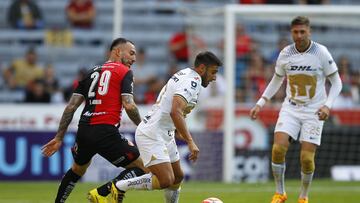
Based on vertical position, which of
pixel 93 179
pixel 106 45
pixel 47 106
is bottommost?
pixel 93 179

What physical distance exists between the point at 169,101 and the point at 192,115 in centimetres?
987

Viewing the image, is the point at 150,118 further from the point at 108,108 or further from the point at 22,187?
the point at 22,187

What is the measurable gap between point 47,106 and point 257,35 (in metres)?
5.71

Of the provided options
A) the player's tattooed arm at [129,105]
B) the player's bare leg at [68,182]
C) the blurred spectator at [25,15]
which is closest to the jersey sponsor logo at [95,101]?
the player's tattooed arm at [129,105]

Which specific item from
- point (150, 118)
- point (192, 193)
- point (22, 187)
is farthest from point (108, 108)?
point (22, 187)

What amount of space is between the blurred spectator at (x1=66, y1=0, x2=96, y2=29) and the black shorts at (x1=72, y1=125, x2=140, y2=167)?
13158mm

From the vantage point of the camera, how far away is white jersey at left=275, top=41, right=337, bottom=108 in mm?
13172

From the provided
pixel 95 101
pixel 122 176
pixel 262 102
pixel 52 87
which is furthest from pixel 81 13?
pixel 122 176

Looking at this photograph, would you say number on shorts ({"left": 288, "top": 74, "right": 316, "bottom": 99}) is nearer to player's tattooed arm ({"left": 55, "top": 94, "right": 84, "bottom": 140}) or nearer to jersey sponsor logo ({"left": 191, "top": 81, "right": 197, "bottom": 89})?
jersey sponsor logo ({"left": 191, "top": 81, "right": 197, "bottom": 89})

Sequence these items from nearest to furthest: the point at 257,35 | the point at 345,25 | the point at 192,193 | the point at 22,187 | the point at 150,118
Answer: the point at 150,118 < the point at 192,193 < the point at 22,187 < the point at 345,25 < the point at 257,35

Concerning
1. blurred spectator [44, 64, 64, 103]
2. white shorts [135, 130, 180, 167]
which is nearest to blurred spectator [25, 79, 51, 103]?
blurred spectator [44, 64, 64, 103]

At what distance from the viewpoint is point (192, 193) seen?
15.8 meters

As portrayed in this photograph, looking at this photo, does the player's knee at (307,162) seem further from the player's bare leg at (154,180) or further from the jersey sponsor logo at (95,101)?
the jersey sponsor logo at (95,101)

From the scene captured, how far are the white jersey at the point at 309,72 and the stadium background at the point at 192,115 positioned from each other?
13.7ft
